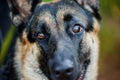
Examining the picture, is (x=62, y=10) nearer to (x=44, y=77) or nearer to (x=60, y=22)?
(x=60, y=22)

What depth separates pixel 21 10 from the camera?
190 inches

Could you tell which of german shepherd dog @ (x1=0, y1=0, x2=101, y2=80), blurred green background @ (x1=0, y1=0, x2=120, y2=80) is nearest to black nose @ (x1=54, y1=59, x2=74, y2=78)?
german shepherd dog @ (x1=0, y1=0, x2=101, y2=80)

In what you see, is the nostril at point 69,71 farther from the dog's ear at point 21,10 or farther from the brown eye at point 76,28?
the dog's ear at point 21,10

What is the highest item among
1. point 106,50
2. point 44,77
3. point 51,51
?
point 51,51

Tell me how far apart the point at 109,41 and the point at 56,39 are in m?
2.02

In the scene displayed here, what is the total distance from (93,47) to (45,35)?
54 cm

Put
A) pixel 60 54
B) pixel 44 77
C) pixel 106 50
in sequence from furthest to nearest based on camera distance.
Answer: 1. pixel 106 50
2. pixel 44 77
3. pixel 60 54

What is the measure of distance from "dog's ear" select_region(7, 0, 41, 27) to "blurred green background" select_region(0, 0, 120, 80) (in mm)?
968

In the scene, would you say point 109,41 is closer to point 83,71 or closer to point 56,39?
point 83,71

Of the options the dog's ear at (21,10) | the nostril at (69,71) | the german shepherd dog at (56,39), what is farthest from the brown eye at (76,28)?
the dog's ear at (21,10)

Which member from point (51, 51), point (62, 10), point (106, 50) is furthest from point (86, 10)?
point (106, 50)

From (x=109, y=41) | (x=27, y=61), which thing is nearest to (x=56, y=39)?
(x=27, y=61)

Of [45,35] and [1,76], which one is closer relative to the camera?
[45,35]

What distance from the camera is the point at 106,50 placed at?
21.3ft
